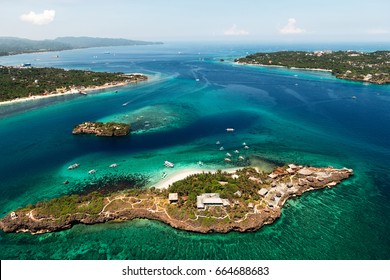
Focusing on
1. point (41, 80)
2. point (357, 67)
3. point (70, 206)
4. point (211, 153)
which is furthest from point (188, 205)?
point (357, 67)

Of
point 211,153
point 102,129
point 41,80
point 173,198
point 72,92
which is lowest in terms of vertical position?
point 211,153

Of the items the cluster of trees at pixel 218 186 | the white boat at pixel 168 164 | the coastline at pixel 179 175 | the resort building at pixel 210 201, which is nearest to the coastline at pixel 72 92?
the white boat at pixel 168 164

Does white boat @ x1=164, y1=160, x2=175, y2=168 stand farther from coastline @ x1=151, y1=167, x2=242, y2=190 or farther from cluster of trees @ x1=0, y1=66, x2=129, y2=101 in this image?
cluster of trees @ x1=0, y1=66, x2=129, y2=101

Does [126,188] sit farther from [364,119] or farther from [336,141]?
[364,119]

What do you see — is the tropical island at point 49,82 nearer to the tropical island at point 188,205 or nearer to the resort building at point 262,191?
the tropical island at point 188,205

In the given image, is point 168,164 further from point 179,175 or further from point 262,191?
point 262,191
